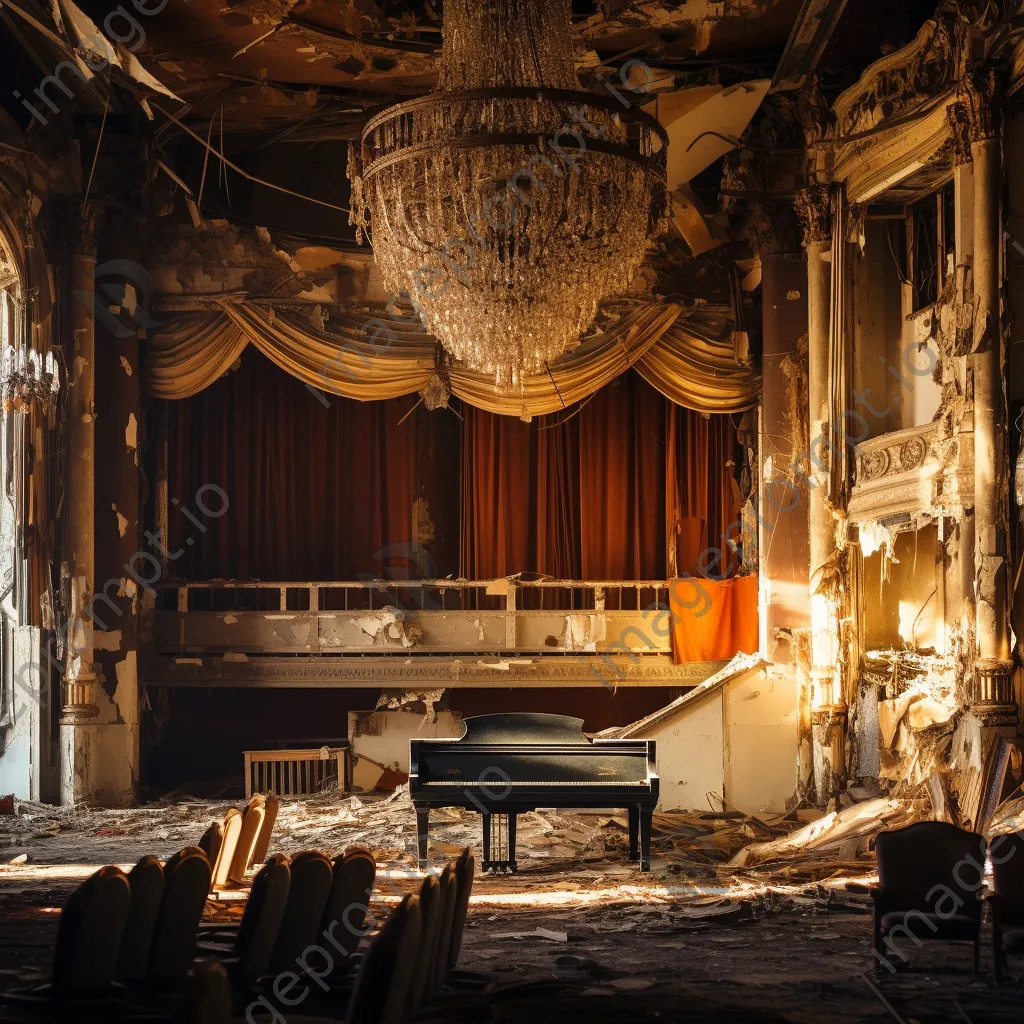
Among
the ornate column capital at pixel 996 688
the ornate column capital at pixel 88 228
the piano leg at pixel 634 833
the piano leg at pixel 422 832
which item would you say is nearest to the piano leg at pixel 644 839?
the piano leg at pixel 634 833

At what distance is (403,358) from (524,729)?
4.60 metres

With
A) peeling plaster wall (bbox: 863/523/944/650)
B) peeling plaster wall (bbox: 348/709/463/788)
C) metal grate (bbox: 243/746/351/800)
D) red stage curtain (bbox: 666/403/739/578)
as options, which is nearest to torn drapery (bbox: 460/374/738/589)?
red stage curtain (bbox: 666/403/739/578)

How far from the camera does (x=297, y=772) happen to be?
1095cm

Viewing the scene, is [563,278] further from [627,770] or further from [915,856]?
[915,856]

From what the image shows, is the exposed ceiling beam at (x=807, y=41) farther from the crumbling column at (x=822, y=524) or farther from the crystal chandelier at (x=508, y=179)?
the crystal chandelier at (x=508, y=179)

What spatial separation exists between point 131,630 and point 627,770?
5.10 meters

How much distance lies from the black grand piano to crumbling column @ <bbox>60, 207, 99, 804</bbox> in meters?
3.90

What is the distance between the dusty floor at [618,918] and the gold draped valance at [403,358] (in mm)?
3658

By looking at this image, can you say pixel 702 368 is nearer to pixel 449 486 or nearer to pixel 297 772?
pixel 449 486

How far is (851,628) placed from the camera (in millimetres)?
9367

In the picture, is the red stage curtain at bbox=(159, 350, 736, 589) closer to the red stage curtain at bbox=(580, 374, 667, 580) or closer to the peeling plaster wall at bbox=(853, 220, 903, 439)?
the red stage curtain at bbox=(580, 374, 667, 580)

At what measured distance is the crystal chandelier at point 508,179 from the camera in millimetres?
6141

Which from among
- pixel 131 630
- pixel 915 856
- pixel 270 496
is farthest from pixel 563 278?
pixel 270 496

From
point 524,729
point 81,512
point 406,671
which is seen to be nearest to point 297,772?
point 406,671
